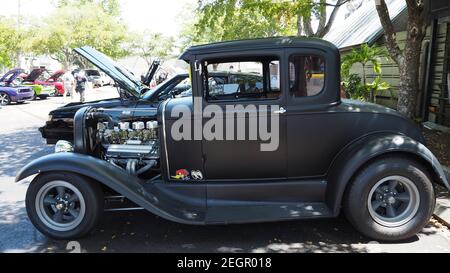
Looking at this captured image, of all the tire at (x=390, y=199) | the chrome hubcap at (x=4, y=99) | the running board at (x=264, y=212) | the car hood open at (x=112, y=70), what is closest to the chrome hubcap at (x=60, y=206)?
the running board at (x=264, y=212)

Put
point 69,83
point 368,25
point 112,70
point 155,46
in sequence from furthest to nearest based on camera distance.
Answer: point 155,46 → point 69,83 → point 368,25 → point 112,70

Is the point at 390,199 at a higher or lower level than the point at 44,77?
lower

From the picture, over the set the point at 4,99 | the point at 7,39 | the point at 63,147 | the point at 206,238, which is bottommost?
the point at 206,238

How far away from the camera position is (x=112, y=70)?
7246 millimetres

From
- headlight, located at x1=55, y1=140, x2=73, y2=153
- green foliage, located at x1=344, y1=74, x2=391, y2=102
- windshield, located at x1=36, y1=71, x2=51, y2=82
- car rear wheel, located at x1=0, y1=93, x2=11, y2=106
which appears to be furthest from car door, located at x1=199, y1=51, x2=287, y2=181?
windshield, located at x1=36, y1=71, x2=51, y2=82

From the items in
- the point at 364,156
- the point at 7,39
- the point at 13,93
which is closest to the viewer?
the point at 364,156

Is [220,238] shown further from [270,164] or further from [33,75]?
[33,75]

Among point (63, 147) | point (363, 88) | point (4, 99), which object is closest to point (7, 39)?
point (4, 99)

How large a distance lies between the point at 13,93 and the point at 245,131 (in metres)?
17.7

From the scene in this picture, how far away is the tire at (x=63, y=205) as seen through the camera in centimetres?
409

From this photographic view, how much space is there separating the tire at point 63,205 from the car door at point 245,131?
1.21 m

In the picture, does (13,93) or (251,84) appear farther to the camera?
(13,93)

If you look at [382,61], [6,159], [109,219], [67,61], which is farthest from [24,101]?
[67,61]

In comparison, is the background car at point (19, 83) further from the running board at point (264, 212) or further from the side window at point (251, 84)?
the running board at point (264, 212)
